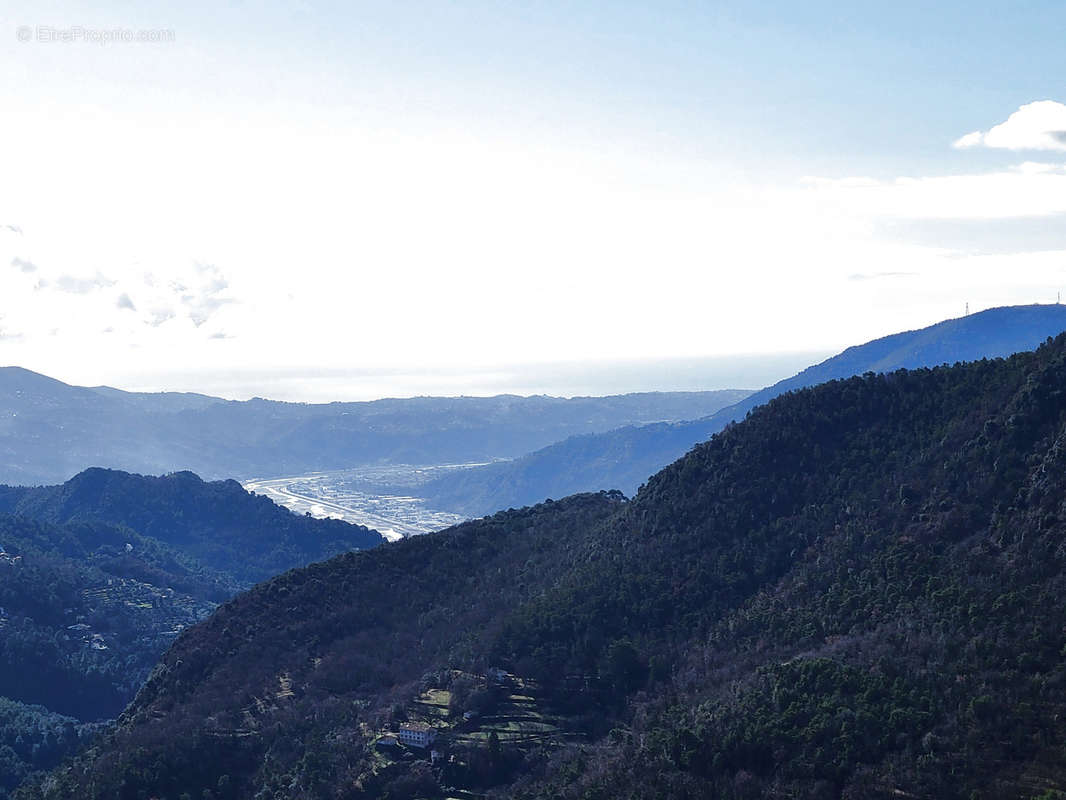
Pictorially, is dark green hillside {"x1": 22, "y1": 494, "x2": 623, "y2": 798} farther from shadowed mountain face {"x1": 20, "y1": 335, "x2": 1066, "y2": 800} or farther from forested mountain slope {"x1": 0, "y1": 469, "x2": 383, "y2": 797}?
forested mountain slope {"x1": 0, "y1": 469, "x2": 383, "y2": 797}

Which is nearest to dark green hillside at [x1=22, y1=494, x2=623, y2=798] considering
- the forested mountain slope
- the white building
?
the white building

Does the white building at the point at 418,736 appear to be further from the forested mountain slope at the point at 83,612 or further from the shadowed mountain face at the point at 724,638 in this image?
the forested mountain slope at the point at 83,612

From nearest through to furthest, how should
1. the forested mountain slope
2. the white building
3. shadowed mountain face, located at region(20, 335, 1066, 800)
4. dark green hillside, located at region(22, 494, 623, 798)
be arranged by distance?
shadowed mountain face, located at region(20, 335, 1066, 800) → the white building → dark green hillside, located at region(22, 494, 623, 798) → the forested mountain slope

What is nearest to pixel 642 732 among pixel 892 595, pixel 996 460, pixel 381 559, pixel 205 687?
pixel 892 595

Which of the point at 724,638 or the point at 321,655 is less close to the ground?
the point at 724,638

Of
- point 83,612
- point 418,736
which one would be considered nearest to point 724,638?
point 418,736

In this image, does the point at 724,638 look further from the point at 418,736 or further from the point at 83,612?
the point at 83,612

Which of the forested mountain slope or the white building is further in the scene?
the forested mountain slope
